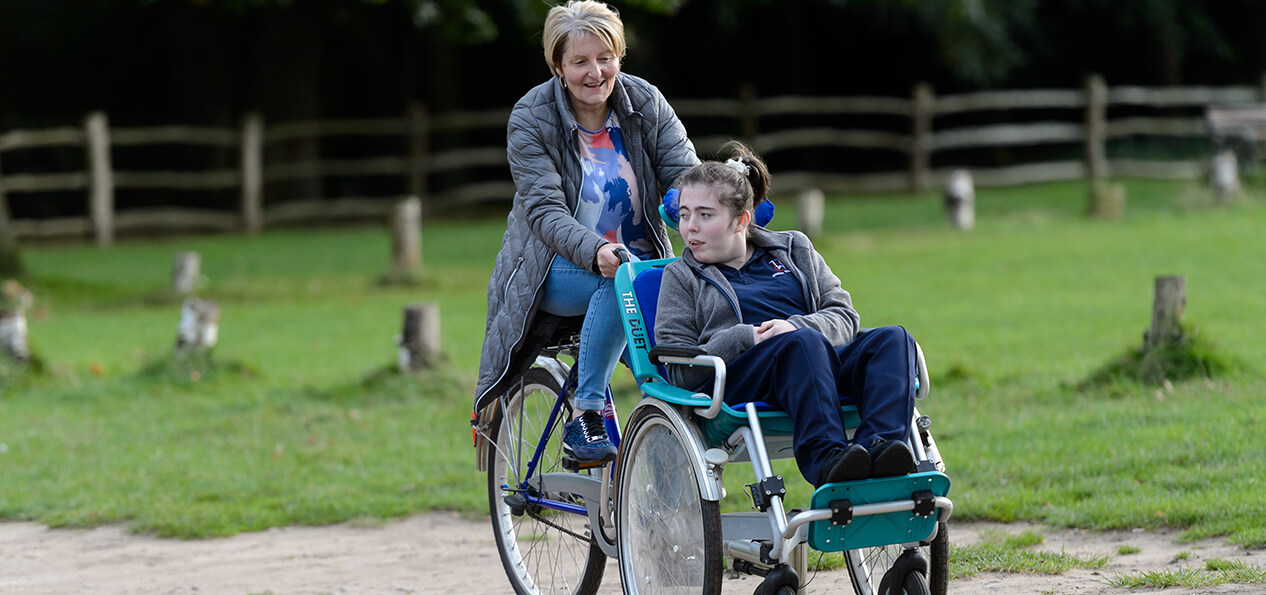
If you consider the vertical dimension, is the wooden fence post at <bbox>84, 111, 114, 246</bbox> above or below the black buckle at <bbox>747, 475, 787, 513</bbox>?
above

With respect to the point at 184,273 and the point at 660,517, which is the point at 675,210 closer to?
the point at 660,517

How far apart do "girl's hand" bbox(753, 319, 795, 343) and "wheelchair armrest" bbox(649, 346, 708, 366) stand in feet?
0.52

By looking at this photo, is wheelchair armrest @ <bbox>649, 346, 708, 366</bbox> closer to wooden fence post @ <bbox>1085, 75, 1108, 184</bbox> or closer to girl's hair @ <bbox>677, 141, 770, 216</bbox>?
girl's hair @ <bbox>677, 141, 770, 216</bbox>

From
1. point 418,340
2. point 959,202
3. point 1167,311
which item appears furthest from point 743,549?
point 959,202

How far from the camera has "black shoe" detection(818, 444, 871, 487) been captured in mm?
3500

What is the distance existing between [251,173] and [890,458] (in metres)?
19.7

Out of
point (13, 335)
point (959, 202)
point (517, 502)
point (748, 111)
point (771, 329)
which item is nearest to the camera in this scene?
point (771, 329)

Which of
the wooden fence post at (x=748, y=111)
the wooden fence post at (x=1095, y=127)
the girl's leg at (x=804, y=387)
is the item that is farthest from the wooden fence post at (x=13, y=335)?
the wooden fence post at (x=1095, y=127)

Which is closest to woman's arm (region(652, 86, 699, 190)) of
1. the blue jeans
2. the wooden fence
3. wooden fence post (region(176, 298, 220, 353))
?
the blue jeans

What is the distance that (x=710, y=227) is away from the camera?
4.04 m

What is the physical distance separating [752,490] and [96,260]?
17.3m

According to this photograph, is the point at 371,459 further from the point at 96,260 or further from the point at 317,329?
the point at 96,260

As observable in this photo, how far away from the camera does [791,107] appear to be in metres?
25.0

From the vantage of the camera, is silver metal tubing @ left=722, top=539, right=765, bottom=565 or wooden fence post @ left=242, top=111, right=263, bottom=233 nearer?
silver metal tubing @ left=722, top=539, right=765, bottom=565
